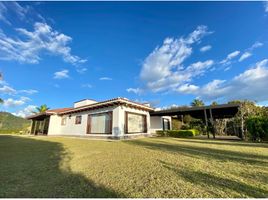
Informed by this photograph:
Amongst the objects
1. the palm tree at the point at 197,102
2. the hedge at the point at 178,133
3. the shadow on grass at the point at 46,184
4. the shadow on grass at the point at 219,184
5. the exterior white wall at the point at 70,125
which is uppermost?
the palm tree at the point at 197,102

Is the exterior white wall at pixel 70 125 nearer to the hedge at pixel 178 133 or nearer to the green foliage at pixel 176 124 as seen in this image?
the hedge at pixel 178 133

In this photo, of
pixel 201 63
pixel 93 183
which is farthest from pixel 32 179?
pixel 201 63

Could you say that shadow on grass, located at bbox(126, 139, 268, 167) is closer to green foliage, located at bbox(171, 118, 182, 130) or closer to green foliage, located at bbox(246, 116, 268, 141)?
green foliage, located at bbox(246, 116, 268, 141)

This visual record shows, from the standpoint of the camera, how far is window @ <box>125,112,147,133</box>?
574 inches

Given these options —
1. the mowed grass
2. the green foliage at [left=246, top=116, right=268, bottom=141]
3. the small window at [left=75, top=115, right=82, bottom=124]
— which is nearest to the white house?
the small window at [left=75, top=115, right=82, bottom=124]

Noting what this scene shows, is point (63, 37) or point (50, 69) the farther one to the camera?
point (50, 69)

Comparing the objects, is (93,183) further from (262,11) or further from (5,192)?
(262,11)

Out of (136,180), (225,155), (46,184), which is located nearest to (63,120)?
(46,184)

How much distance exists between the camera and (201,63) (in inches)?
895

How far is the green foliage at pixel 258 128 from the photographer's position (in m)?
10.1

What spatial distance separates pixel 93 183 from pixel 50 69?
940 inches

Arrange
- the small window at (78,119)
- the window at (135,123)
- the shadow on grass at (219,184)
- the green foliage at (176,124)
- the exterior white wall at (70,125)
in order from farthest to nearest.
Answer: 1. the green foliage at (176,124)
2. the small window at (78,119)
3. the exterior white wall at (70,125)
4. the window at (135,123)
5. the shadow on grass at (219,184)

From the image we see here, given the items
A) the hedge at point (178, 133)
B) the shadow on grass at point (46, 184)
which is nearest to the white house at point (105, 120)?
the hedge at point (178, 133)

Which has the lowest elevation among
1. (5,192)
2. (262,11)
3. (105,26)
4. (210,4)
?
(5,192)
